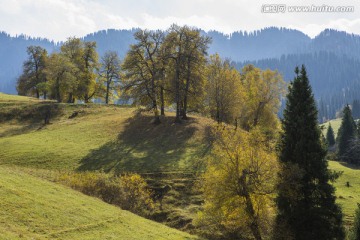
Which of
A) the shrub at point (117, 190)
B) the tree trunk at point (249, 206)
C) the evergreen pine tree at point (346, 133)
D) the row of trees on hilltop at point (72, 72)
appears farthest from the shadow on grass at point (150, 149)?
the evergreen pine tree at point (346, 133)

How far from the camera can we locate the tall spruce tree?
107 ft

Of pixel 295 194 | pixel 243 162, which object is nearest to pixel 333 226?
pixel 295 194

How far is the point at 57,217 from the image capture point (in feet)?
87.8

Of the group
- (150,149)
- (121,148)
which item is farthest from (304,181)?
(121,148)

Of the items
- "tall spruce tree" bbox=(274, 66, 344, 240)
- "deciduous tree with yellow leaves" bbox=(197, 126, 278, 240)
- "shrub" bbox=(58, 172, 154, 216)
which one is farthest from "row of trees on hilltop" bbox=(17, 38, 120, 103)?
"tall spruce tree" bbox=(274, 66, 344, 240)

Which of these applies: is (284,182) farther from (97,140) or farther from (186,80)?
(97,140)

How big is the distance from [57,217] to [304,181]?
23.3 m

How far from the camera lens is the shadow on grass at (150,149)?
2005 inches

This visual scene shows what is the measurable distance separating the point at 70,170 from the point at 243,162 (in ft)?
89.4

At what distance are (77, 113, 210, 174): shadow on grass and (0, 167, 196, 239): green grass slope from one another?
1557cm

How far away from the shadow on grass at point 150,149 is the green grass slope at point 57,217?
15.6 meters

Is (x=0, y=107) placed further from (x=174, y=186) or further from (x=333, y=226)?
(x=333, y=226)

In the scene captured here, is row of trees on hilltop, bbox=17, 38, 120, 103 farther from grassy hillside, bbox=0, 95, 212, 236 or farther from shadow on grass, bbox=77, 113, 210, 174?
shadow on grass, bbox=77, 113, 210, 174

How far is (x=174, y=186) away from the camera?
152 feet
